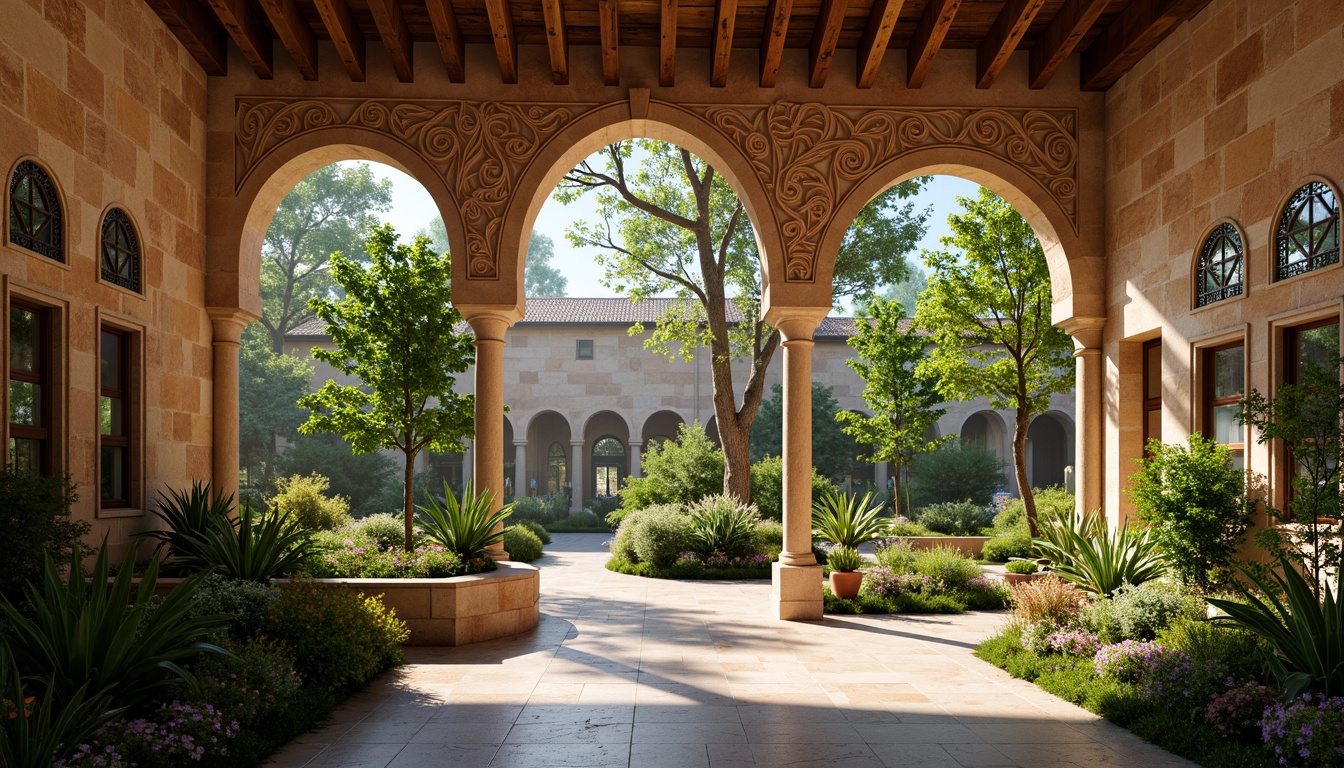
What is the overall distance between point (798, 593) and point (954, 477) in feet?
57.9

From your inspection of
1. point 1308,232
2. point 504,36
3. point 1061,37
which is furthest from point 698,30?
point 1308,232

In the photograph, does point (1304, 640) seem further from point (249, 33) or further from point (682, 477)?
point (682, 477)

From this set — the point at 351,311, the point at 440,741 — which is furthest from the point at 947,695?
the point at 351,311

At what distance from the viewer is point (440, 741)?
550 cm

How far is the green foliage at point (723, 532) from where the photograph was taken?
50.0ft

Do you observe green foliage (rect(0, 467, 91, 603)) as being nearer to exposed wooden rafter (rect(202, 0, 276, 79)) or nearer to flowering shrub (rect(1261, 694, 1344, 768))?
exposed wooden rafter (rect(202, 0, 276, 79))

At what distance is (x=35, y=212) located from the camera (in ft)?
22.8

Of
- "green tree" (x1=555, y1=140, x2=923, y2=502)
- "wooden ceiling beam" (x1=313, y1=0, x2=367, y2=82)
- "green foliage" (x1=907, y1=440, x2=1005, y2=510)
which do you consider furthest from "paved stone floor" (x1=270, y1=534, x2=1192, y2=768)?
"green foliage" (x1=907, y1=440, x2=1005, y2=510)

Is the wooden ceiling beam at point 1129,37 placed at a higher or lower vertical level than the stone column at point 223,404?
higher

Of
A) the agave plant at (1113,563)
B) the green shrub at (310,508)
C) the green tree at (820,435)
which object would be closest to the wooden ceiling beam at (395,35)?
the agave plant at (1113,563)

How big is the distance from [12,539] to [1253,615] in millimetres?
7421

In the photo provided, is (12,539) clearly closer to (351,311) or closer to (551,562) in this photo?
(351,311)

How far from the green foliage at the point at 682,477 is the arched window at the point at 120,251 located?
12016 mm

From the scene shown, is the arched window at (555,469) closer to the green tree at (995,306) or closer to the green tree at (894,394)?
the green tree at (894,394)
